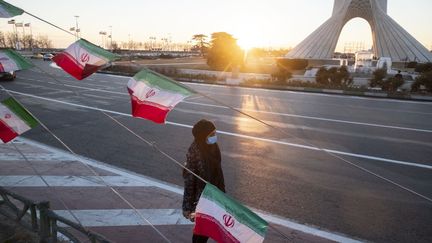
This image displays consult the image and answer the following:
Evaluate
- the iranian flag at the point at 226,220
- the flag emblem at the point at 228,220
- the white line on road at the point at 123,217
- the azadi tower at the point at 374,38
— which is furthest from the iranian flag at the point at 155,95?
the azadi tower at the point at 374,38

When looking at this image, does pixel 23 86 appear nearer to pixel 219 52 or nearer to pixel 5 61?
pixel 5 61

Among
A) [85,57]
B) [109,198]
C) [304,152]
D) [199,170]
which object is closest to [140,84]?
[85,57]

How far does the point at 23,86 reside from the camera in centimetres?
2238

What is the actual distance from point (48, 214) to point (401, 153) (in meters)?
9.02

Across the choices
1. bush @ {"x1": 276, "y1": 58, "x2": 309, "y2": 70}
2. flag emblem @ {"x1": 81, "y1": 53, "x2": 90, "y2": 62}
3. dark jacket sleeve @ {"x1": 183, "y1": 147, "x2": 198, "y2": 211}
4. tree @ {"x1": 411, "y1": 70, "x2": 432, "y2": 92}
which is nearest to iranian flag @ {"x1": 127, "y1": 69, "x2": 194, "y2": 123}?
dark jacket sleeve @ {"x1": 183, "y1": 147, "x2": 198, "y2": 211}

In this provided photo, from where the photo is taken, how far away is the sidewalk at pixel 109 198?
5.08 meters

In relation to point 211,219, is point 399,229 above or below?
below

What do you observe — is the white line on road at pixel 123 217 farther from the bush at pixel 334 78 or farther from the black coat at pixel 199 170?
the bush at pixel 334 78

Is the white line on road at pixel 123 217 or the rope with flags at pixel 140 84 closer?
the rope with flags at pixel 140 84

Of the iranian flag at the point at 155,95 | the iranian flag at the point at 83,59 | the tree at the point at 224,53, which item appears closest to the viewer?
the iranian flag at the point at 155,95

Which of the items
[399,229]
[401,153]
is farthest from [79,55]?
[401,153]

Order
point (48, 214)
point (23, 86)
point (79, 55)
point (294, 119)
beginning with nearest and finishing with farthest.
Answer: point (48, 214) < point (79, 55) < point (294, 119) < point (23, 86)

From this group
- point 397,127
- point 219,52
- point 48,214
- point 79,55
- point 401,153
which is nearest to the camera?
point 48,214

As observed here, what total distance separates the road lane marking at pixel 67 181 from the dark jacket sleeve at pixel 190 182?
120 inches
